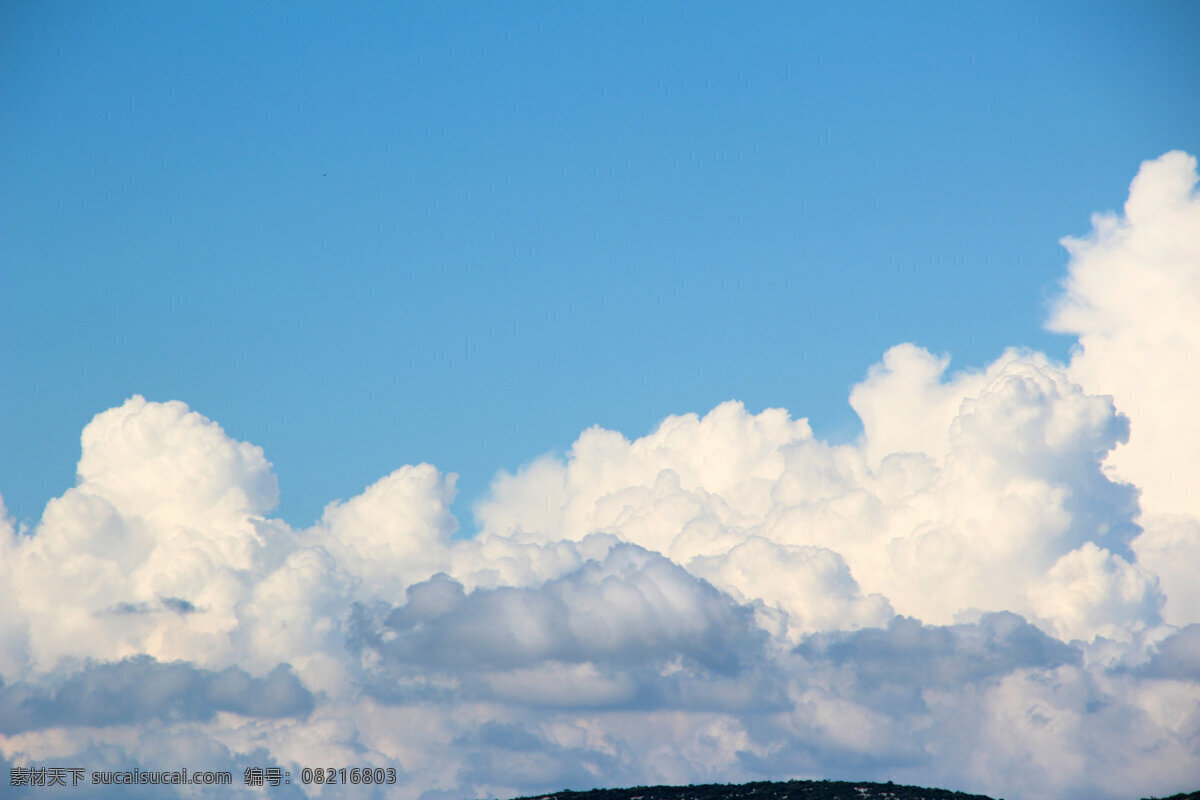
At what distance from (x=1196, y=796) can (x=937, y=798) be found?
3738cm

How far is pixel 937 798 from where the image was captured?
7810 inches

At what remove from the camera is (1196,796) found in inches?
7111

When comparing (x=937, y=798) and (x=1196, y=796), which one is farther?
(x=937, y=798)
